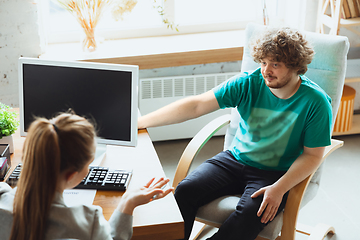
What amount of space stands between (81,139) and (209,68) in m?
2.10

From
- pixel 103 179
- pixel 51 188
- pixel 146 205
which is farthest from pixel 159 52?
pixel 51 188

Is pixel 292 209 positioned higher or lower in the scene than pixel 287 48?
lower

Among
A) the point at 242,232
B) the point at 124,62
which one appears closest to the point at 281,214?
the point at 242,232

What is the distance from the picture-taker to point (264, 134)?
1.76 m

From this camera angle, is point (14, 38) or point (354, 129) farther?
point (354, 129)

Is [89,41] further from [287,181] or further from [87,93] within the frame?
[287,181]

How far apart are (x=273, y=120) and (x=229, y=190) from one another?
370mm

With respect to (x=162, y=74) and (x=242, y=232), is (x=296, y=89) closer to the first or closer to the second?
(x=242, y=232)

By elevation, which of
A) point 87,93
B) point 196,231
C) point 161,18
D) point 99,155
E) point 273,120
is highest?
point 161,18

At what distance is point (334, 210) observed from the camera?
7.58ft

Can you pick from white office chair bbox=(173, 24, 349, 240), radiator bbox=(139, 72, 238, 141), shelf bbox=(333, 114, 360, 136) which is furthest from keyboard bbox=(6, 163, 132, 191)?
shelf bbox=(333, 114, 360, 136)

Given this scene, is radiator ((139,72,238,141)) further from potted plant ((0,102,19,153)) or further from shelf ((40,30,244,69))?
potted plant ((0,102,19,153))

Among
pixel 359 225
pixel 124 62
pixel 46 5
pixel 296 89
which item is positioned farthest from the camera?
pixel 46 5

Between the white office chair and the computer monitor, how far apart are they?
0.40 metres
